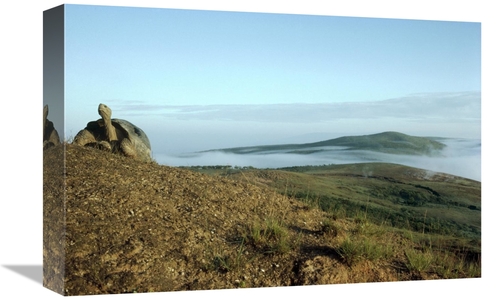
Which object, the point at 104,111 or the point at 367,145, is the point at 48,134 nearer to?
the point at 104,111

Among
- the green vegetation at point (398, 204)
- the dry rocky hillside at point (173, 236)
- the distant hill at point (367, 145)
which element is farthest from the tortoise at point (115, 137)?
the distant hill at point (367, 145)

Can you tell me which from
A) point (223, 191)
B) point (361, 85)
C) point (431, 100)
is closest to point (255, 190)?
point (223, 191)

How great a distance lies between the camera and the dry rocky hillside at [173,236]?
28.9ft

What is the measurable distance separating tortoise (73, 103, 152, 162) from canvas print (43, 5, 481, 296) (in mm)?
22

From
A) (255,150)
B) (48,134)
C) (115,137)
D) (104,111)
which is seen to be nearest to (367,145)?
(255,150)

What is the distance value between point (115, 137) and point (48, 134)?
81cm

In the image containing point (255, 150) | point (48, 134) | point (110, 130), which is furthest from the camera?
point (255, 150)

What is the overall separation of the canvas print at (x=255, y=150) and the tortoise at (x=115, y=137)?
0.02 m

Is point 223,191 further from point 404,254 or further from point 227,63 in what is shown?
point 404,254

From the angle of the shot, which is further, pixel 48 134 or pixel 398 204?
pixel 398 204

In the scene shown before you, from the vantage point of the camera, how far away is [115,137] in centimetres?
994

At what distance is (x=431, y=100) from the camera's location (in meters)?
10.7

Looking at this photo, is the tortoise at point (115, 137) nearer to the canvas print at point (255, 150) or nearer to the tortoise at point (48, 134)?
the canvas print at point (255, 150)

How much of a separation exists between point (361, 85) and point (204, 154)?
7.29 feet
